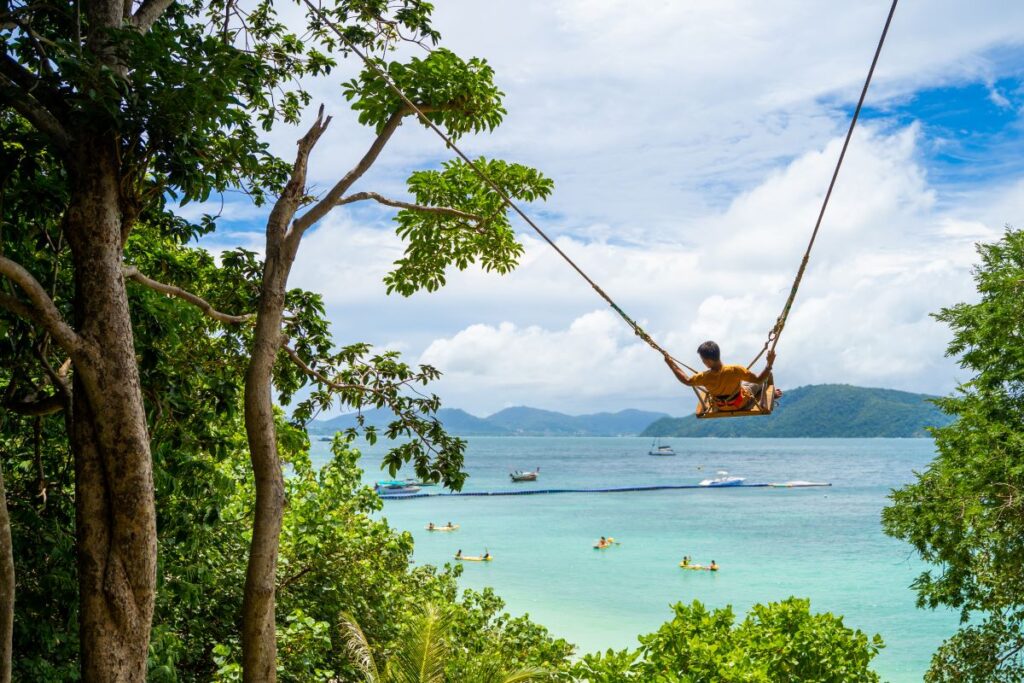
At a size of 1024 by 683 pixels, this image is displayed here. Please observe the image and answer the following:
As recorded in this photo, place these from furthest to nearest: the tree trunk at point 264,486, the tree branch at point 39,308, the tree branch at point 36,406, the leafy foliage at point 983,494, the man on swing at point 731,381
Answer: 1. the leafy foliage at point 983,494
2. the man on swing at point 731,381
3. the tree trunk at point 264,486
4. the tree branch at point 36,406
5. the tree branch at point 39,308

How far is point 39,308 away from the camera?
14.0 ft

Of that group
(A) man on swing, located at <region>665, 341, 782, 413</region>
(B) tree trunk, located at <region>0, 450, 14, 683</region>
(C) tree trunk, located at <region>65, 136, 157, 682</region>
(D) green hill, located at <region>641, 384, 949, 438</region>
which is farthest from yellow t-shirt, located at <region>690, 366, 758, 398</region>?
(D) green hill, located at <region>641, 384, 949, 438</region>

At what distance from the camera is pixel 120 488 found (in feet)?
14.3

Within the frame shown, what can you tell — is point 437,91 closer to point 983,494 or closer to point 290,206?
point 290,206

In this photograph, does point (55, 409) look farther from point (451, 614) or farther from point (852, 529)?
point (852, 529)

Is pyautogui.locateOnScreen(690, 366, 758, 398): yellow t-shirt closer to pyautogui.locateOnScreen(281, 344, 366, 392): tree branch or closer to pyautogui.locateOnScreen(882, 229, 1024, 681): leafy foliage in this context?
pyautogui.locateOnScreen(281, 344, 366, 392): tree branch

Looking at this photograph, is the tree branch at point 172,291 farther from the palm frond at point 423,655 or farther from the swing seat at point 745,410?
the swing seat at point 745,410

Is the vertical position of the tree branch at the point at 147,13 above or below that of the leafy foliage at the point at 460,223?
above

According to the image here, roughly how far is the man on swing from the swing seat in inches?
0.7

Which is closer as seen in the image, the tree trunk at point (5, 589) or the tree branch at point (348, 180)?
the tree trunk at point (5, 589)

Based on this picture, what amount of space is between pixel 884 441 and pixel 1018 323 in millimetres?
178967

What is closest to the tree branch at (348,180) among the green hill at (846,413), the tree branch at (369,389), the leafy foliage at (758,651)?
the tree branch at (369,389)

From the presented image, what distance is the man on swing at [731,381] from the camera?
5.65 meters

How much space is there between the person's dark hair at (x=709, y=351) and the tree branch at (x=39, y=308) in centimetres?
363
